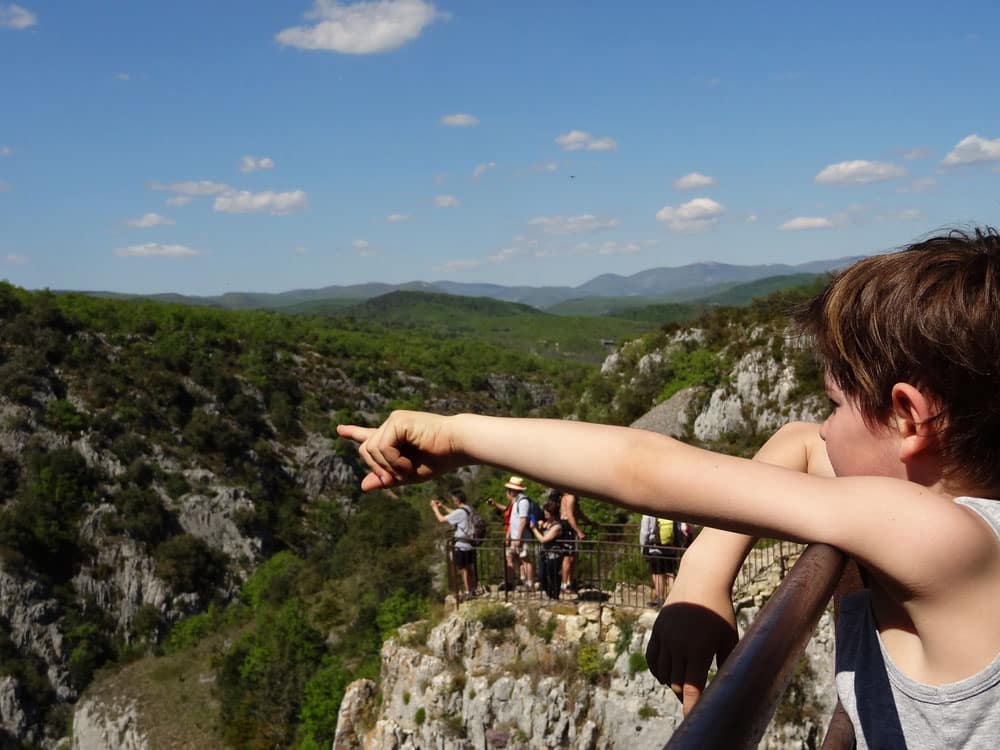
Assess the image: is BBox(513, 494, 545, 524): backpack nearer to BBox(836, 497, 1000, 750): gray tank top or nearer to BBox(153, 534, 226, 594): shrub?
BBox(836, 497, 1000, 750): gray tank top

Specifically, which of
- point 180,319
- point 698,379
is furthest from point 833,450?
point 180,319

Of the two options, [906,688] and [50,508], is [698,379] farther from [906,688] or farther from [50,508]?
[50,508]

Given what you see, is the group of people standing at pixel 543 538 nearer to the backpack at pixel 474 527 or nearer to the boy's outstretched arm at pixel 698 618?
the backpack at pixel 474 527

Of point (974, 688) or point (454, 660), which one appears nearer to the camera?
point (974, 688)

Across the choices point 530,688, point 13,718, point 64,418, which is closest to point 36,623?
point 13,718

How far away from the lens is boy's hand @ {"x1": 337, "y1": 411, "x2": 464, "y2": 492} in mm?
1273

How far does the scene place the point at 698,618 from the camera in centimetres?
124

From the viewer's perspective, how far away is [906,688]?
3.25ft

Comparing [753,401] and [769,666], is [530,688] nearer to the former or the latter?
[769,666]

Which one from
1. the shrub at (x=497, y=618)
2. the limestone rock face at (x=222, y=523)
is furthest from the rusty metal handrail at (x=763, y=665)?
the limestone rock face at (x=222, y=523)

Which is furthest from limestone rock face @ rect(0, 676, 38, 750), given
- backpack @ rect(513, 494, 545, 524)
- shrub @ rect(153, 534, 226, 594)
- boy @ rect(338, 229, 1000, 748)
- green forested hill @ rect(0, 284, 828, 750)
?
boy @ rect(338, 229, 1000, 748)

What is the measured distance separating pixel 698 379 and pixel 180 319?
4809 cm

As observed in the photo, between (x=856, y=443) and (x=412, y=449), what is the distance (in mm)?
658

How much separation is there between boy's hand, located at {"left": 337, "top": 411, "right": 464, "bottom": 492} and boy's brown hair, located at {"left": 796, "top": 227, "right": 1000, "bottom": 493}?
57cm
